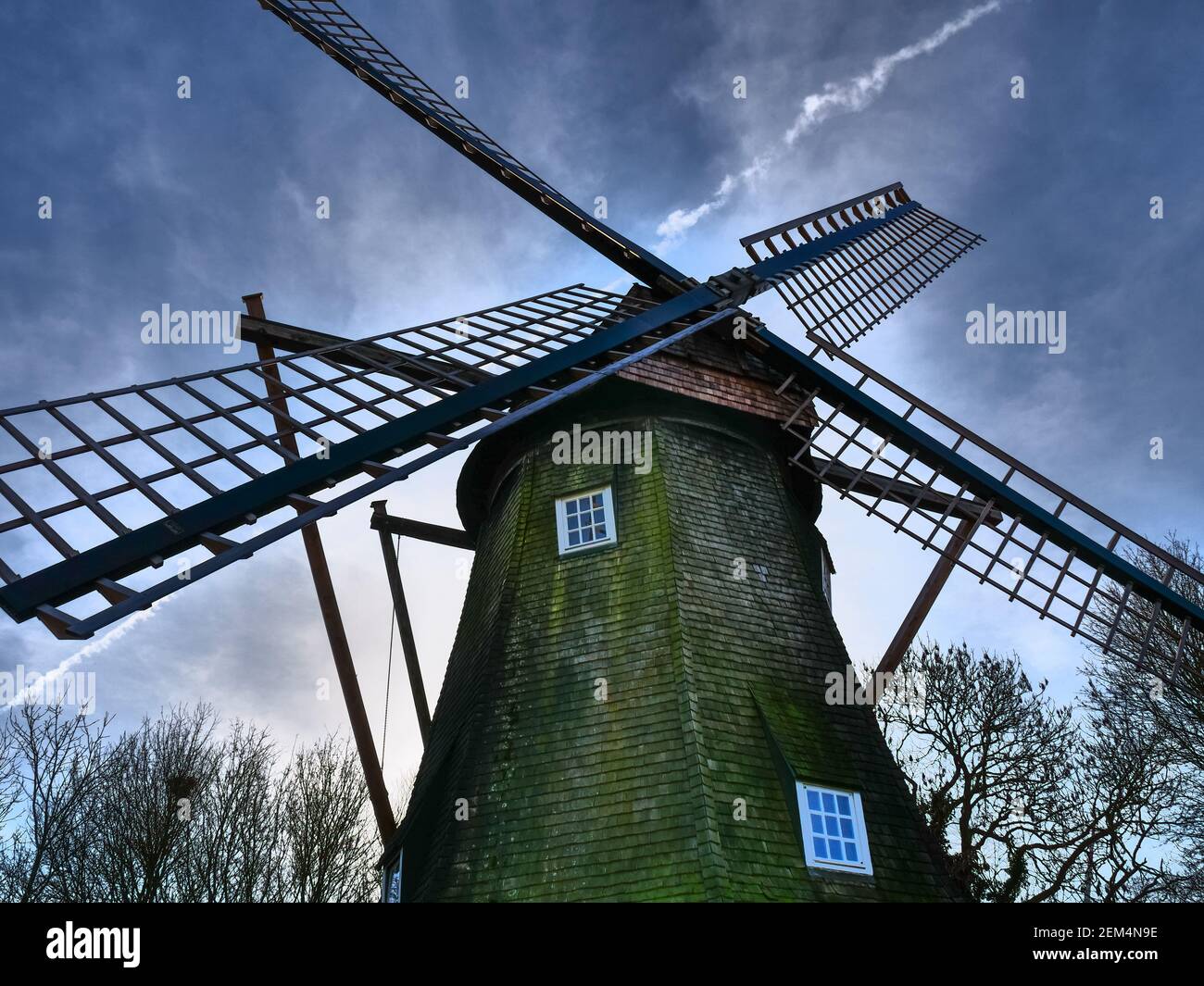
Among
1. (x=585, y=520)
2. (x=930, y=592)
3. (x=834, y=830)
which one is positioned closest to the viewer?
(x=834, y=830)

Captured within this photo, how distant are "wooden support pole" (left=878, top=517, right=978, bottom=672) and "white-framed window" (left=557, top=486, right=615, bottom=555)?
3739mm

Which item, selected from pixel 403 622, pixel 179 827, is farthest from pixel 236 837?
pixel 403 622

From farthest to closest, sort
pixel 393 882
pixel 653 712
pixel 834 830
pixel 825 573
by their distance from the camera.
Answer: pixel 825 573 < pixel 393 882 < pixel 653 712 < pixel 834 830

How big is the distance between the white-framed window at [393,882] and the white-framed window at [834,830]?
4.19 m

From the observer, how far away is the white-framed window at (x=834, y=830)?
29.8 ft

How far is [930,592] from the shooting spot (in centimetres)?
1227

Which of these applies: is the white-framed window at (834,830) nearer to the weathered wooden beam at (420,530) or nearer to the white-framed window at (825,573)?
the white-framed window at (825,573)

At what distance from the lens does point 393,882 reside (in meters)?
10.5

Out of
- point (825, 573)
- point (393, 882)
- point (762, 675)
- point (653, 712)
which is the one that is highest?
point (825, 573)

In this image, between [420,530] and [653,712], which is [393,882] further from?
[420,530]

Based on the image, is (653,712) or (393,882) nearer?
(653,712)

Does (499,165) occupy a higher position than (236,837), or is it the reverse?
(499,165)

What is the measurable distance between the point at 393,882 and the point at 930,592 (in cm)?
714
